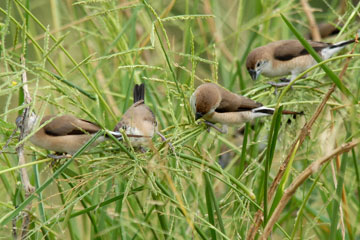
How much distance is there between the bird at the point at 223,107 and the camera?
11.1 ft

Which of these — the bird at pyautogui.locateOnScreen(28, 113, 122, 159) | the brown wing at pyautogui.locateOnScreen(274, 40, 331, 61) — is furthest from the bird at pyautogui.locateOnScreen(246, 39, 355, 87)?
the bird at pyautogui.locateOnScreen(28, 113, 122, 159)

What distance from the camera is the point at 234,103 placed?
3.54 meters

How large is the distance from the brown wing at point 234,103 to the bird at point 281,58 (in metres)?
0.69

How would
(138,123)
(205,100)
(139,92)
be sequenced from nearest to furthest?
(138,123)
(205,100)
(139,92)

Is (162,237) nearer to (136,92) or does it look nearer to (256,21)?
(136,92)

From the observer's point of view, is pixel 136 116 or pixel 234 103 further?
pixel 234 103

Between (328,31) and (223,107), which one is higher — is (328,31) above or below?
below

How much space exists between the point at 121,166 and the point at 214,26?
3.18 meters

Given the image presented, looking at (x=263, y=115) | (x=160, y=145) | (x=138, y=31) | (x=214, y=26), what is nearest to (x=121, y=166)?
(x=160, y=145)

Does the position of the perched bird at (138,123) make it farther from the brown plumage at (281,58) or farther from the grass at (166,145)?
the brown plumage at (281,58)

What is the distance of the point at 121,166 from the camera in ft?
7.18

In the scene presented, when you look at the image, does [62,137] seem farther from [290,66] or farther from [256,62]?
[290,66]

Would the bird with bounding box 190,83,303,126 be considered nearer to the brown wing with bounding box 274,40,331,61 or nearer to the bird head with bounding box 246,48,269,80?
the bird head with bounding box 246,48,269,80

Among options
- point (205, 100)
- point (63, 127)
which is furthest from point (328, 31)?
point (63, 127)
